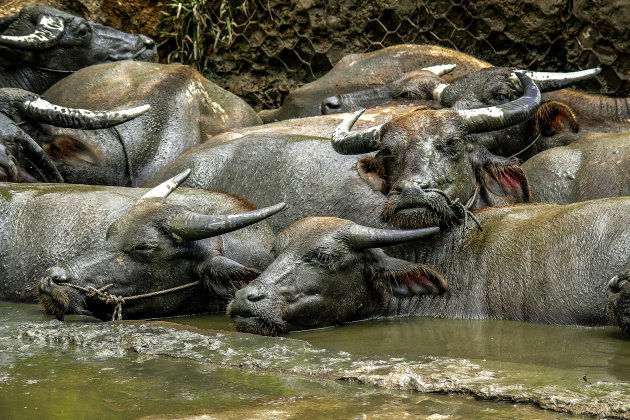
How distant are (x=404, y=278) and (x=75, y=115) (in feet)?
12.3

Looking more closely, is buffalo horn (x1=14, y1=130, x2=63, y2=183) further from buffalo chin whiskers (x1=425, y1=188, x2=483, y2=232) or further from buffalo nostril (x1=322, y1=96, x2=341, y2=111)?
buffalo chin whiskers (x1=425, y1=188, x2=483, y2=232)

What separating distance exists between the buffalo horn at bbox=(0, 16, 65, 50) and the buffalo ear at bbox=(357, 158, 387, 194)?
4918 millimetres

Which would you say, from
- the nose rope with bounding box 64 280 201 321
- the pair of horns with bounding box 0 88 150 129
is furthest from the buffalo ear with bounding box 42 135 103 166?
the nose rope with bounding box 64 280 201 321

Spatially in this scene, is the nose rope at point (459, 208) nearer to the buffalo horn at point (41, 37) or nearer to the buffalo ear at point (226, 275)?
the buffalo ear at point (226, 275)

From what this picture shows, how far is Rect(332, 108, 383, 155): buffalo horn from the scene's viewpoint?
6.59 meters

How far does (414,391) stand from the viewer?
3908 millimetres

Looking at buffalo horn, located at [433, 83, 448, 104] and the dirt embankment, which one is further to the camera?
the dirt embankment

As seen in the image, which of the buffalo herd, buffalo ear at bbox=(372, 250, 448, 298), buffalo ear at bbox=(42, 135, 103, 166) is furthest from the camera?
buffalo ear at bbox=(42, 135, 103, 166)

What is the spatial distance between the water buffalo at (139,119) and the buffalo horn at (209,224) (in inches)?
114

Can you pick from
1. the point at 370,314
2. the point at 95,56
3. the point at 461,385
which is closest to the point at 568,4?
the point at 95,56

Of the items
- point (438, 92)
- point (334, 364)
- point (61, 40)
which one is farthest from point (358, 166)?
point (61, 40)

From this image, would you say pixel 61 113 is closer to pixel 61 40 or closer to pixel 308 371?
pixel 61 40

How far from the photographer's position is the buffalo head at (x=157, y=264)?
19.8 ft

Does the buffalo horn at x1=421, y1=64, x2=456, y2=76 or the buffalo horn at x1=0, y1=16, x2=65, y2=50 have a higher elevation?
the buffalo horn at x1=0, y1=16, x2=65, y2=50
